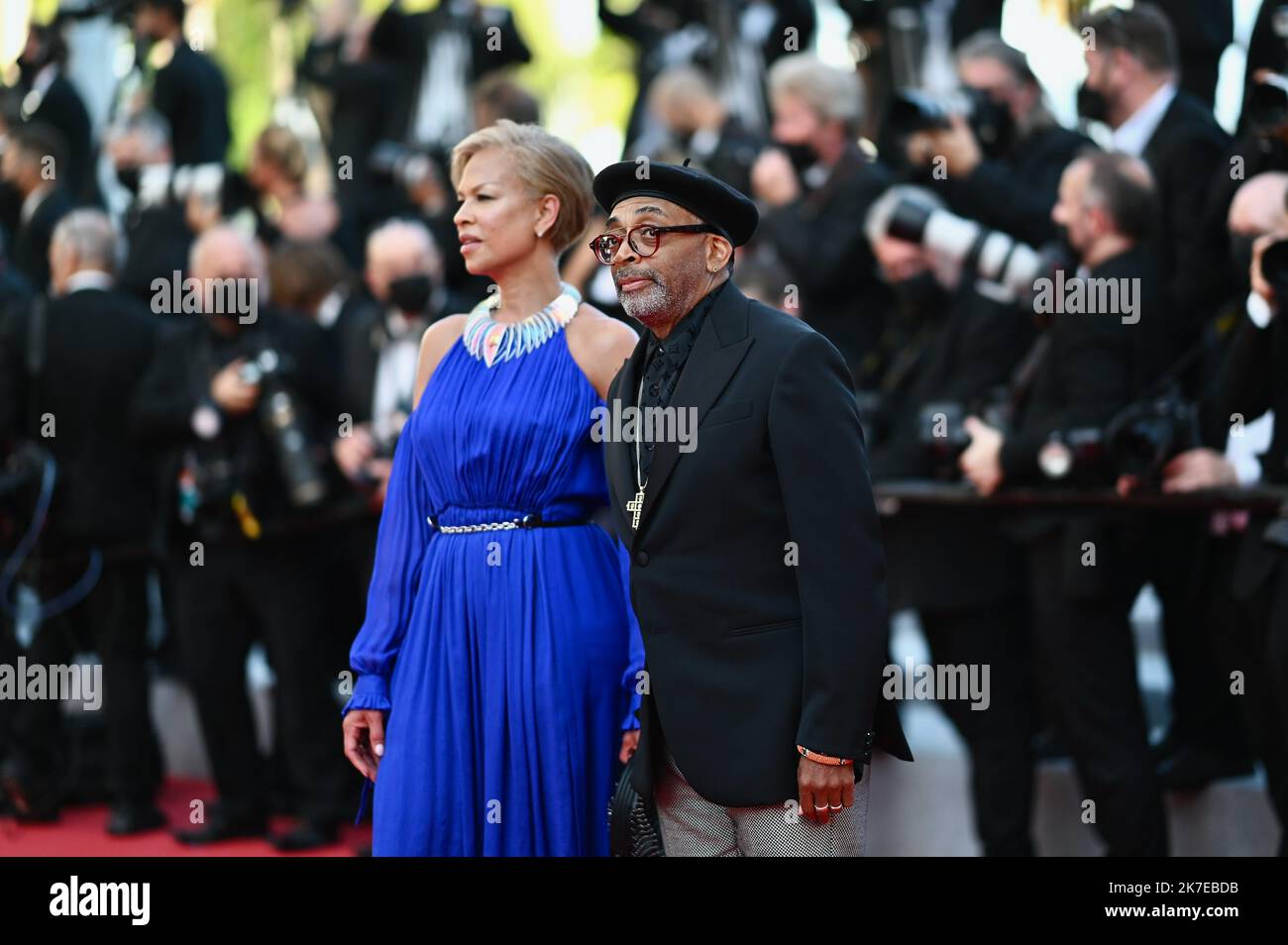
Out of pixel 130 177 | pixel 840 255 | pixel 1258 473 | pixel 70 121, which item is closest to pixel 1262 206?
pixel 1258 473

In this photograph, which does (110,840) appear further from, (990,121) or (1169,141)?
(1169,141)

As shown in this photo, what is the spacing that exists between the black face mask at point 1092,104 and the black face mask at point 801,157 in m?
0.91

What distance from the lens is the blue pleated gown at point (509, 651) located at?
11.9 ft

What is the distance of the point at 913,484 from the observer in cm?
553

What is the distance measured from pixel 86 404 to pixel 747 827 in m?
4.65

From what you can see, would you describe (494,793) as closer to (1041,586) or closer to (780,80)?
(1041,586)

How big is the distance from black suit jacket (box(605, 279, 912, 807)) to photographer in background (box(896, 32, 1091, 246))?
2.81 metres

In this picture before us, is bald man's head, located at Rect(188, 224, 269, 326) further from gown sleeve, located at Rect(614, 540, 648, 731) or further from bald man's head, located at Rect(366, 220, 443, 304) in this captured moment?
gown sleeve, located at Rect(614, 540, 648, 731)

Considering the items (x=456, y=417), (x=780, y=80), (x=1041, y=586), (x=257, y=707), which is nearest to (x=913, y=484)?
(x=1041, y=586)

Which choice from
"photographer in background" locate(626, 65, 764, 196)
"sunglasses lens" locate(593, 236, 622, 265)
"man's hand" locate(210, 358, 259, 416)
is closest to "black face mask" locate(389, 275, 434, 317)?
"man's hand" locate(210, 358, 259, 416)

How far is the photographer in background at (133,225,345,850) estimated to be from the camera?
645 centimetres

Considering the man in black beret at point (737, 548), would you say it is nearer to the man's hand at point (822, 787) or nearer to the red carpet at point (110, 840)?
the man's hand at point (822, 787)

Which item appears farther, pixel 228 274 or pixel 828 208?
pixel 228 274

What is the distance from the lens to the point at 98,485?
280 inches
